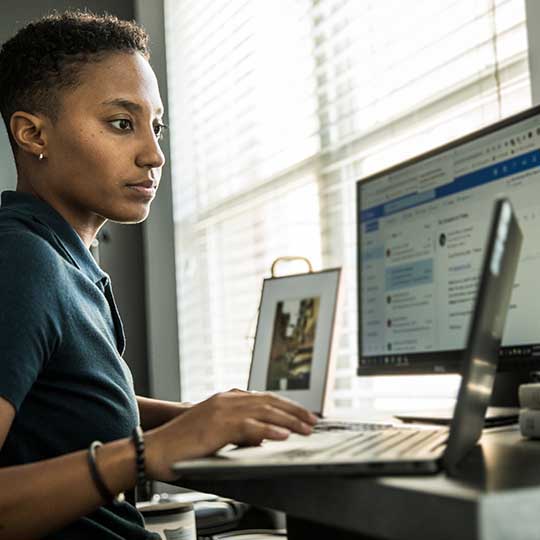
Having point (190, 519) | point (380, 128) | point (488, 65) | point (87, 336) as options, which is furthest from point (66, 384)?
point (380, 128)

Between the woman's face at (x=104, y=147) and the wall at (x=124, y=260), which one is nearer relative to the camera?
the woman's face at (x=104, y=147)

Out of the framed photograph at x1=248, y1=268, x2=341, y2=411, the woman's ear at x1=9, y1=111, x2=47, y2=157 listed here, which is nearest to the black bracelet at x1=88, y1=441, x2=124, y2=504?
the woman's ear at x1=9, y1=111, x2=47, y2=157

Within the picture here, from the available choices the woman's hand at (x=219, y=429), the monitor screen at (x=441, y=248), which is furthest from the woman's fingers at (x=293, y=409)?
the monitor screen at (x=441, y=248)

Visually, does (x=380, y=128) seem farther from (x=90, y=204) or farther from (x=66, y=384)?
(x=66, y=384)

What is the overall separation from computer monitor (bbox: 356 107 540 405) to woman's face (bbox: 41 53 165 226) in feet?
1.46

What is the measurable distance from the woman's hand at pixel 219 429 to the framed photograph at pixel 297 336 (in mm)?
814

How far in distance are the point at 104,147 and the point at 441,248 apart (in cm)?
54

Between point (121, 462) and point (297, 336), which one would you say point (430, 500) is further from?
point (297, 336)

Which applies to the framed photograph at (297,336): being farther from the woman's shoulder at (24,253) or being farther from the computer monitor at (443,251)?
the woman's shoulder at (24,253)

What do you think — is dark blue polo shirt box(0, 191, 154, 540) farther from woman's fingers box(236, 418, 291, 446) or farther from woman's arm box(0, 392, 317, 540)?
woman's fingers box(236, 418, 291, 446)

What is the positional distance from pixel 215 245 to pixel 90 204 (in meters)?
1.71

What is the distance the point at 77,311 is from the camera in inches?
41.8

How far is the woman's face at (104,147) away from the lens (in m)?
1.26

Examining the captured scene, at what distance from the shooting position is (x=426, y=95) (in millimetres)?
1913
